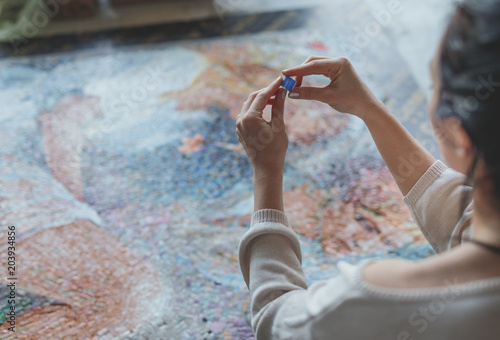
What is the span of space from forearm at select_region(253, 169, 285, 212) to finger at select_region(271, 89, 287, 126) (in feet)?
0.27

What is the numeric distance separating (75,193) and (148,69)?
24.6 inches

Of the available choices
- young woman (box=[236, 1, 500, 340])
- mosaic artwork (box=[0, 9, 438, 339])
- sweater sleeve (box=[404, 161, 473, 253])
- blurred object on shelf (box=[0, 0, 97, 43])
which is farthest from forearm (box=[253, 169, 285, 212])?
blurred object on shelf (box=[0, 0, 97, 43])

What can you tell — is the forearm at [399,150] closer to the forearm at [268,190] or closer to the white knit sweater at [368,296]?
the white knit sweater at [368,296]

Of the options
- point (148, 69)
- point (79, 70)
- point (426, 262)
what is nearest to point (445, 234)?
point (426, 262)

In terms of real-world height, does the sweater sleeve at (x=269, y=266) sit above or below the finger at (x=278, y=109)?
below

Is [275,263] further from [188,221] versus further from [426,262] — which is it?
[188,221]

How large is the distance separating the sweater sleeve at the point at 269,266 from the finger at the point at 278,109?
15 cm

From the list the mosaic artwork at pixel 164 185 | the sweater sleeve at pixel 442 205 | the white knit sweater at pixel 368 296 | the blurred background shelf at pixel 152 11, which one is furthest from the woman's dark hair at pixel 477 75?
the blurred background shelf at pixel 152 11

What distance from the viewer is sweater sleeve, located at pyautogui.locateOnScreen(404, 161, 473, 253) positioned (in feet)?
2.19

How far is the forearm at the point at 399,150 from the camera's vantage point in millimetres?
734

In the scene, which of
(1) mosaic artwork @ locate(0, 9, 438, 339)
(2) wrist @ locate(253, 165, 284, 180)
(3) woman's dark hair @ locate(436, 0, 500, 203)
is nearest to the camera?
(3) woman's dark hair @ locate(436, 0, 500, 203)

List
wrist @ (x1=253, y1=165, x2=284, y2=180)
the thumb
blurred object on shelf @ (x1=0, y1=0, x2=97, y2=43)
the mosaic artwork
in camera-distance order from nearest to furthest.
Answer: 1. wrist @ (x1=253, y1=165, x2=284, y2=180)
2. the thumb
3. the mosaic artwork
4. blurred object on shelf @ (x1=0, y1=0, x2=97, y2=43)

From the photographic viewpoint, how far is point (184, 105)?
1519 millimetres

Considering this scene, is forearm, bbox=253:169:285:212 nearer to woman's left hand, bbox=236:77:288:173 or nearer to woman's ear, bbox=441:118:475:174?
woman's left hand, bbox=236:77:288:173
